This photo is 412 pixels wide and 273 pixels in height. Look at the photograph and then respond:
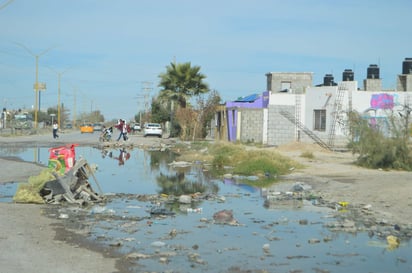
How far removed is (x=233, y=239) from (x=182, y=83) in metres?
47.5

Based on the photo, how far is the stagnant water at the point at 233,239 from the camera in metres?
8.73

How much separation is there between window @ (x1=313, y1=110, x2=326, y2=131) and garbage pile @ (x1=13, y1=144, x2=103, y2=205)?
30375 mm

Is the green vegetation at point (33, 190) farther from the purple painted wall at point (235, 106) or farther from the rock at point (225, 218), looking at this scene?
the purple painted wall at point (235, 106)

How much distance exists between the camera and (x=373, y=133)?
24.7 meters

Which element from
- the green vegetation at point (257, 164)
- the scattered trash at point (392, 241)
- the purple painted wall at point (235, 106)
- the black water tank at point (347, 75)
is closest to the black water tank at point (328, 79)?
the black water tank at point (347, 75)

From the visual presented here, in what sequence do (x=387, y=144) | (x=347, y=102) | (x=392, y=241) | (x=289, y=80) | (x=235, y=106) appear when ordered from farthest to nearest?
(x=289, y=80)
(x=235, y=106)
(x=347, y=102)
(x=387, y=144)
(x=392, y=241)

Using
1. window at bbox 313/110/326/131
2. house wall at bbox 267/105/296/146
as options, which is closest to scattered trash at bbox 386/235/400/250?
window at bbox 313/110/326/131

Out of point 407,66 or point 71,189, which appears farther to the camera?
point 407,66

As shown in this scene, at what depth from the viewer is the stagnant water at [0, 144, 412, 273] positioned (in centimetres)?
873

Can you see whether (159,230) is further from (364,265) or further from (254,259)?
(364,265)

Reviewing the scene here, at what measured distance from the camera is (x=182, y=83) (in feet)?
189

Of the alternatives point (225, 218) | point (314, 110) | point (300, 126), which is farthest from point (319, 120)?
point (225, 218)

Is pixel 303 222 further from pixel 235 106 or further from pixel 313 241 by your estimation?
pixel 235 106

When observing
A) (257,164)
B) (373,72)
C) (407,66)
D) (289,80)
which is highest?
(407,66)
